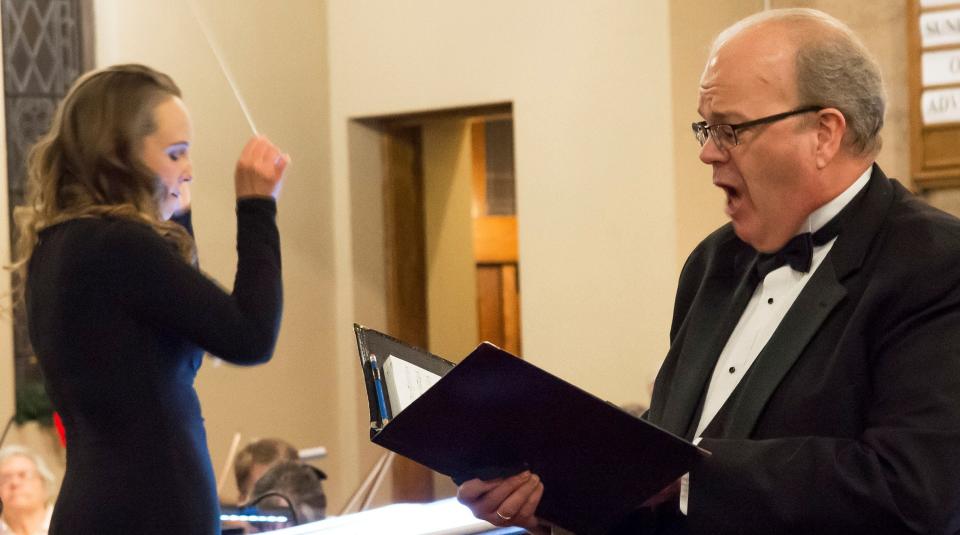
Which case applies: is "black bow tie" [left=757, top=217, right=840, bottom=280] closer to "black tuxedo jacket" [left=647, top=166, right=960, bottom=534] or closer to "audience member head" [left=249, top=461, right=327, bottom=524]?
"black tuxedo jacket" [left=647, top=166, right=960, bottom=534]

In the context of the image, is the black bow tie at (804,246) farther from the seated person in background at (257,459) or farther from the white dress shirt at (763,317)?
the seated person in background at (257,459)

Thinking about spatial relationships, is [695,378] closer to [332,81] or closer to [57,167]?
[57,167]

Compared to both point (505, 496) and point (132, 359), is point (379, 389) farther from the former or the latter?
point (132, 359)

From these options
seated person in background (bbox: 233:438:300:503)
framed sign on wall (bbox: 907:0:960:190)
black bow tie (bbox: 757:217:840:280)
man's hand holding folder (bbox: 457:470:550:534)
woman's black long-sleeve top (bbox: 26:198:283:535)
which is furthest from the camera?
framed sign on wall (bbox: 907:0:960:190)

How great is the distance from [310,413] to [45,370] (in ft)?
14.1

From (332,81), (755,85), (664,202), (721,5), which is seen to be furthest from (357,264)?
(755,85)

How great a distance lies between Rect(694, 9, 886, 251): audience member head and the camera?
1.77 metres

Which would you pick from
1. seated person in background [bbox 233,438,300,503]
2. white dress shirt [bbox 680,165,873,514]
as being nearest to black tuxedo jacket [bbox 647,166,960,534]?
white dress shirt [bbox 680,165,873,514]

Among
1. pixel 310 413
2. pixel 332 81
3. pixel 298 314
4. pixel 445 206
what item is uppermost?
pixel 332 81

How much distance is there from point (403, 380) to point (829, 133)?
2.14 feet

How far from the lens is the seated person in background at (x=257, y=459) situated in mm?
4293

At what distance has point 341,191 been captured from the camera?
254 inches

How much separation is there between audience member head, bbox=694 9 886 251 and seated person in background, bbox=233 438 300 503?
108 inches

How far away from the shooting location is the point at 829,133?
1771 millimetres
